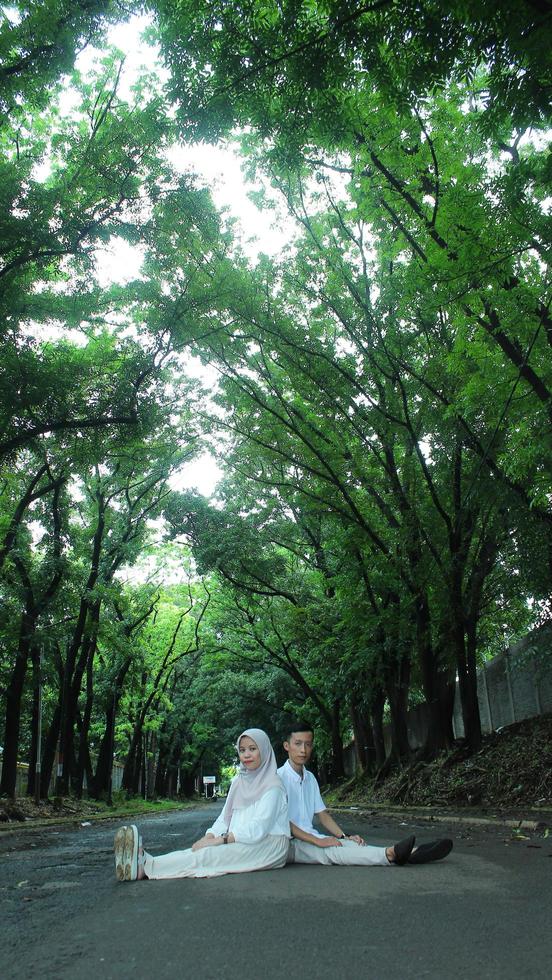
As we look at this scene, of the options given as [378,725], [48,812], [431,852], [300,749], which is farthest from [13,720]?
[431,852]

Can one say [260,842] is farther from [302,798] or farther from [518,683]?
[518,683]

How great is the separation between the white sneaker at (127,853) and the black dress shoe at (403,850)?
1.98m

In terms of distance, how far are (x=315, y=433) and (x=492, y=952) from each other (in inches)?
532

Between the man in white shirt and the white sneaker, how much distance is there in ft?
4.26

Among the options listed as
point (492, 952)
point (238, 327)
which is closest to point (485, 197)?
point (238, 327)

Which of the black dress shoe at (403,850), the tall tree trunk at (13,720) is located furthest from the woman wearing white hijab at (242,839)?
the tall tree trunk at (13,720)

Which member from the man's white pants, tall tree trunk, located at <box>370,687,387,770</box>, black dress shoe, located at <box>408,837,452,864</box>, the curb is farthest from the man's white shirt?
tall tree trunk, located at <box>370,687,387,770</box>

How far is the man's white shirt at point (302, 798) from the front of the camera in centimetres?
643

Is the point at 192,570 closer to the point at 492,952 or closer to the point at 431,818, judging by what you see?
the point at 431,818

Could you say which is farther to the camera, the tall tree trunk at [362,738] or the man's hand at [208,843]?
the tall tree trunk at [362,738]

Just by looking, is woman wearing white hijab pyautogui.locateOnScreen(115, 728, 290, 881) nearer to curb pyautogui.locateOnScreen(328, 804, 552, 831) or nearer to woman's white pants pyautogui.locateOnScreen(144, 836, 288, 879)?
woman's white pants pyautogui.locateOnScreen(144, 836, 288, 879)

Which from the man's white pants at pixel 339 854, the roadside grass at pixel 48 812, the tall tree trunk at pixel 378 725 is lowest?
the roadside grass at pixel 48 812

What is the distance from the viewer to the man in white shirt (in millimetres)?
6117

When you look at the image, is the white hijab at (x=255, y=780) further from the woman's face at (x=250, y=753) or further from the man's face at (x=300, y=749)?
the man's face at (x=300, y=749)
